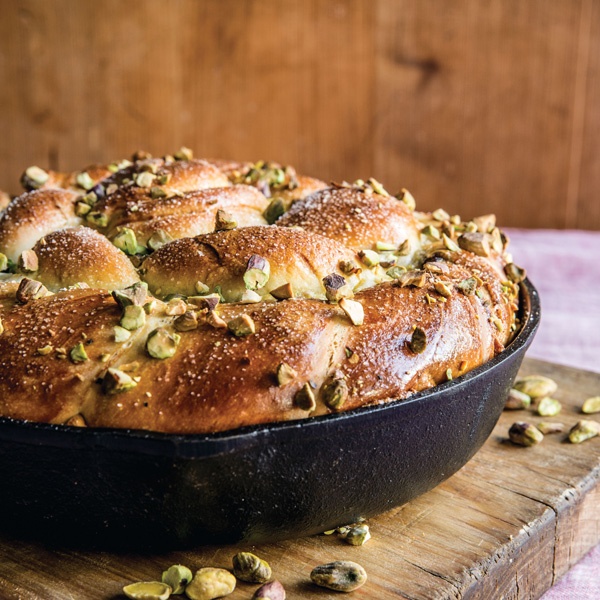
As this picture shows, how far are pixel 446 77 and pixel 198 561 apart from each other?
2.66 m

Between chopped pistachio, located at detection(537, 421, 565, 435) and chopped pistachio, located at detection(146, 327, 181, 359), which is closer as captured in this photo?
chopped pistachio, located at detection(146, 327, 181, 359)

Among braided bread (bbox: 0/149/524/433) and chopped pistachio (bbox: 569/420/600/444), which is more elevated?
braided bread (bbox: 0/149/524/433)

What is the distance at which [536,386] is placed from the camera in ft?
6.53

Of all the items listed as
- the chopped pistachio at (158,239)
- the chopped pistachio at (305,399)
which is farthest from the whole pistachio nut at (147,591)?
the chopped pistachio at (158,239)

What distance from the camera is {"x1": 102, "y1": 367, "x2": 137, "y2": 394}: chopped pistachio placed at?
120 cm

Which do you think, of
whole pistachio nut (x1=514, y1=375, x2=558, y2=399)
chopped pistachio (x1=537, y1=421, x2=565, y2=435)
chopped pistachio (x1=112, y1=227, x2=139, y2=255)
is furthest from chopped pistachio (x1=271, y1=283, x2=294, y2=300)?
whole pistachio nut (x1=514, y1=375, x2=558, y2=399)

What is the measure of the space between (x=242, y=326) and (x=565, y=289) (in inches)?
79.7

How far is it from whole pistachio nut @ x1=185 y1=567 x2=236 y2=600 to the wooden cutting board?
0.8 inches

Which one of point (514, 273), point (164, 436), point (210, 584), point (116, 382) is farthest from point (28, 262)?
point (514, 273)

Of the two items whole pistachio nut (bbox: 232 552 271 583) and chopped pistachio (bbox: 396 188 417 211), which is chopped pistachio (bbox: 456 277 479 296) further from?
whole pistachio nut (bbox: 232 552 271 583)

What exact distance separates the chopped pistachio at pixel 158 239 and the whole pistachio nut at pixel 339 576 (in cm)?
59

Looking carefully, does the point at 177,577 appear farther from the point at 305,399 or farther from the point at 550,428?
the point at 550,428

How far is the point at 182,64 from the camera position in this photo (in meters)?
3.57

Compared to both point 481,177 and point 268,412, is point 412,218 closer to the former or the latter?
point 268,412
